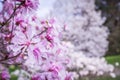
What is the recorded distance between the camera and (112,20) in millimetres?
28734

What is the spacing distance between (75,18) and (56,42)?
49.8ft

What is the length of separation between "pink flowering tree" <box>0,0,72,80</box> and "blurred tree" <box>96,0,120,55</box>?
21613 millimetres

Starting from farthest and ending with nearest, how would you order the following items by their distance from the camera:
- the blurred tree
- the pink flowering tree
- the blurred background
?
the blurred tree, the blurred background, the pink flowering tree

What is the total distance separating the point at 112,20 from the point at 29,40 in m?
26.8

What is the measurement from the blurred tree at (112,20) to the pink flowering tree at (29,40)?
70.9 feet

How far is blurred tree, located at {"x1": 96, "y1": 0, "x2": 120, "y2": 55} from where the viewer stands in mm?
24250

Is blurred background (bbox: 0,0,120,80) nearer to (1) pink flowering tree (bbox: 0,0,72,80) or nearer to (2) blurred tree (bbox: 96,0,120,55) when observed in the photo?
(2) blurred tree (bbox: 96,0,120,55)

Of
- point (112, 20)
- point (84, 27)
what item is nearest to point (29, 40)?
point (84, 27)

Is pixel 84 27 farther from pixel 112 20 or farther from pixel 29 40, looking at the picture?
pixel 29 40

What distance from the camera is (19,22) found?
263cm

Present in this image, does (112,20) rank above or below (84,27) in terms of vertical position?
below

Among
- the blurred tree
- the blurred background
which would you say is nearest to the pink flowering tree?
the blurred background

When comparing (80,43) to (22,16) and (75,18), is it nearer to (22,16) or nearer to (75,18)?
(75,18)

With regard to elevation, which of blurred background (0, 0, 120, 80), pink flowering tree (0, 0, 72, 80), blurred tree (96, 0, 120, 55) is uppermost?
pink flowering tree (0, 0, 72, 80)
